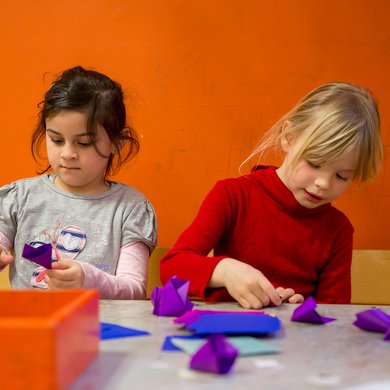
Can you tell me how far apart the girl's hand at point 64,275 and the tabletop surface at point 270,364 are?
0.26 metres

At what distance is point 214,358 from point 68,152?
83cm

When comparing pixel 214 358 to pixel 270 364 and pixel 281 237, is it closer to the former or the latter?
pixel 270 364

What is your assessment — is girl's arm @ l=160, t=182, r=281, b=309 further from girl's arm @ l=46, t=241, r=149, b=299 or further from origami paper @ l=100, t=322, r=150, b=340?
origami paper @ l=100, t=322, r=150, b=340

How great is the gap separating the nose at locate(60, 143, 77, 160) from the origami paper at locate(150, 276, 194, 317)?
0.53m

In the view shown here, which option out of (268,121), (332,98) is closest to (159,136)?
(268,121)

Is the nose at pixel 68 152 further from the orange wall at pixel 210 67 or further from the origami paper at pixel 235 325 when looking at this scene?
the origami paper at pixel 235 325

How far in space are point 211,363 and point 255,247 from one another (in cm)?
77

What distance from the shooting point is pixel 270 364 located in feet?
1.76

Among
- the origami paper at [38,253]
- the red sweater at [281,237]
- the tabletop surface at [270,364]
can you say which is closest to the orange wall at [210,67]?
the red sweater at [281,237]

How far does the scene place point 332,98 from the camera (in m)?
1.19

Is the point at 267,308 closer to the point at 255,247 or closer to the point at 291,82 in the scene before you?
the point at 255,247

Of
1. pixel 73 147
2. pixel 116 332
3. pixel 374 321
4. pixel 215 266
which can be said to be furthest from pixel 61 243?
pixel 374 321

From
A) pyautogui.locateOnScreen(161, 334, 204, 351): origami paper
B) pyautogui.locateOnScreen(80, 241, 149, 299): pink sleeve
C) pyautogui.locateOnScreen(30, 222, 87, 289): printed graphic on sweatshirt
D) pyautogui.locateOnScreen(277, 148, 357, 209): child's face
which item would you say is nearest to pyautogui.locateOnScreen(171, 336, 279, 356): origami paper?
pyautogui.locateOnScreen(161, 334, 204, 351): origami paper

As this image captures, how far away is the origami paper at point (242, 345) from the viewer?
0.56 meters
